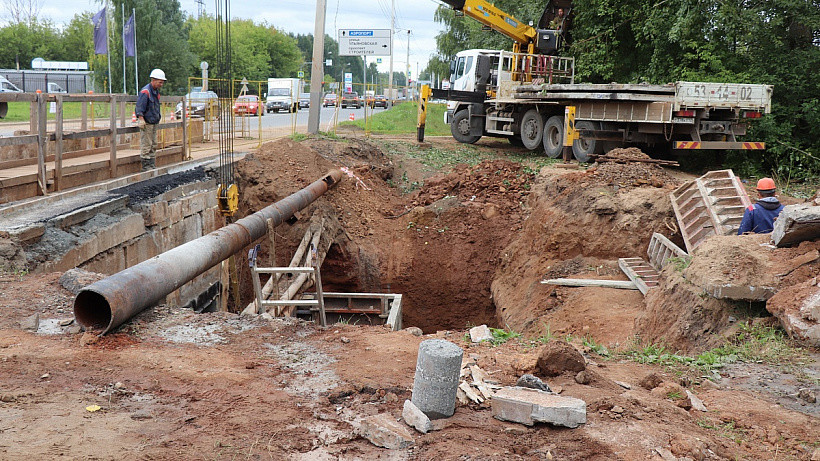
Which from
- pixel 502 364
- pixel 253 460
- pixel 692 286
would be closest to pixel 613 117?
pixel 692 286

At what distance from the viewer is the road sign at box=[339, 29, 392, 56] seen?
23.5 meters

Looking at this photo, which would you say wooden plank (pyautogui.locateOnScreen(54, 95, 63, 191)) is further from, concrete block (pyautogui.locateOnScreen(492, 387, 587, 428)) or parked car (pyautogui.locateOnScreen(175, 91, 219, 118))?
parked car (pyautogui.locateOnScreen(175, 91, 219, 118))

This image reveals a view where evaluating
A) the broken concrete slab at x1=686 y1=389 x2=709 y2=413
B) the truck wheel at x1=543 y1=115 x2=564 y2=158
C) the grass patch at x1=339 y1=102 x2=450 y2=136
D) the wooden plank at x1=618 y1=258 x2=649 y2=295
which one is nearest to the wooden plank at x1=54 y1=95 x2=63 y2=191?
the wooden plank at x1=618 y1=258 x2=649 y2=295

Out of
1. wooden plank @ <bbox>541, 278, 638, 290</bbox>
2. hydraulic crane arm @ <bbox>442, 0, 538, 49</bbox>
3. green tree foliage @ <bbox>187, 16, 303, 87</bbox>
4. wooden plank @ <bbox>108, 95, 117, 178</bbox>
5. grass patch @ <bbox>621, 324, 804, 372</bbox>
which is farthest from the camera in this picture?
green tree foliage @ <bbox>187, 16, 303, 87</bbox>

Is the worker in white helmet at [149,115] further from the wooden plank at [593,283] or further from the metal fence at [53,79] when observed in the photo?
the metal fence at [53,79]

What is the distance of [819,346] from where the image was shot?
578 cm

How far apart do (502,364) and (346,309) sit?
7808 millimetres

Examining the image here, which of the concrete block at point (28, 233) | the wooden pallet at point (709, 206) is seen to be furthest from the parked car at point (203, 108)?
the wooden pallet at point (709, 206)

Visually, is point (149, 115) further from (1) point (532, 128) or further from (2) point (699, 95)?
(2) point (699, 95)

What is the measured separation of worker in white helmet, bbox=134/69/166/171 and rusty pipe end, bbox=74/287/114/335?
23.1 ft

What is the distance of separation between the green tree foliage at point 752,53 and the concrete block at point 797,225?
27.2 feet

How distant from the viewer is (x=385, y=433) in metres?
3.79

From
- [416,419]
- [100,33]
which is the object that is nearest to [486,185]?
[416,419]

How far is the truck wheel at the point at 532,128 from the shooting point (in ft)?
59.1
